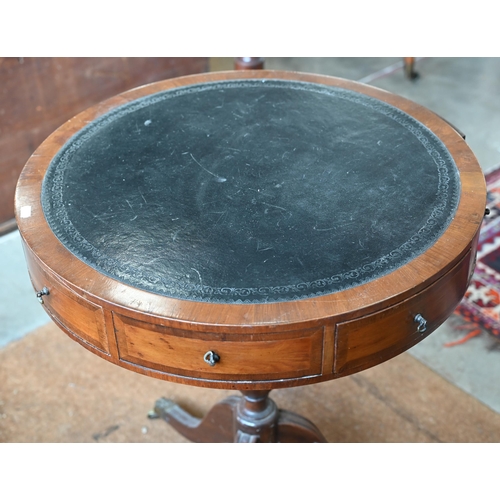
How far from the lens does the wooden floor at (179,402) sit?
2025mm

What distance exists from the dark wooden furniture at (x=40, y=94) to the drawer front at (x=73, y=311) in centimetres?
134

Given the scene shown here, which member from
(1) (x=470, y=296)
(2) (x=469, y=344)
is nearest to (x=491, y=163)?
(1) (x=470, y=296)

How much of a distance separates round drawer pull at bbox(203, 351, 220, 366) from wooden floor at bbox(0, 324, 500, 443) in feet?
3.20

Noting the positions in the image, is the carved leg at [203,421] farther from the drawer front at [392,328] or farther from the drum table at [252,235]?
the drawer front at [392,328]

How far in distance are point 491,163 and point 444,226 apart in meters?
2.03

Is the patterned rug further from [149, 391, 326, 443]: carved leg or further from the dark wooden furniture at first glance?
the dark wooden furniture

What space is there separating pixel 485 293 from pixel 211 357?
161 centimetres

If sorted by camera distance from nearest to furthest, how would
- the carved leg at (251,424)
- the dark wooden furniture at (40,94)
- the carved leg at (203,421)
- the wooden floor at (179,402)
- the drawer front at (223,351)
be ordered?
the drawer front at (223,351), the carved leg at (251,424), the carved leg at (203,421), the wooden floor at (179,402), the dark wooden furniture at (40,94)

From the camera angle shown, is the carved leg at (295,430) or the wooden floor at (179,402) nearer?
the carved leg at (295,430)

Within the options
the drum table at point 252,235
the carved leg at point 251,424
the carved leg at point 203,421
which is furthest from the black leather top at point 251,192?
the carved leg at point 203,421

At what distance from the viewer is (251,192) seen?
141 cm

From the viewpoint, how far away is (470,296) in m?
2.46

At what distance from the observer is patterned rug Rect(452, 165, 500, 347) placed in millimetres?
2359
